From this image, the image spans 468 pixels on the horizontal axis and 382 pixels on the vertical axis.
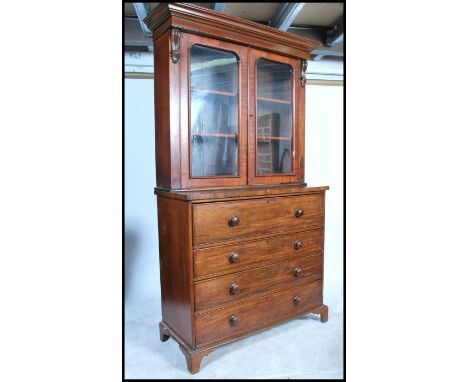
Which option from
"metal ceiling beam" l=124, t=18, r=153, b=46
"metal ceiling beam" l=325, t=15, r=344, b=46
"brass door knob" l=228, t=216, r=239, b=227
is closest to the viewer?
"brass door knob" l=228, t=216, r=239, b=227

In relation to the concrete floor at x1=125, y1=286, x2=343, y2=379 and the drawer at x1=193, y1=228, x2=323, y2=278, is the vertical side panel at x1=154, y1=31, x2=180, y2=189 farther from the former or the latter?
the concrete floor at x1=125, y1=286, x2=343, y2=379

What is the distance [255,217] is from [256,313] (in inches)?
23.1

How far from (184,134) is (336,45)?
1564 mm

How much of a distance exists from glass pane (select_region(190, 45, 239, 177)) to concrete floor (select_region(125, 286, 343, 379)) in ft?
3.54

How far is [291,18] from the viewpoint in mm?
2096

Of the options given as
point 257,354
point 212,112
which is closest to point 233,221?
point 212,112

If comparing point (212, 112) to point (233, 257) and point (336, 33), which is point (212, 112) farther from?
point (336, 33)

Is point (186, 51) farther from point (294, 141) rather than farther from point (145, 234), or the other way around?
point (145, 234)

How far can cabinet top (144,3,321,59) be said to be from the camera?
1646 millimetres

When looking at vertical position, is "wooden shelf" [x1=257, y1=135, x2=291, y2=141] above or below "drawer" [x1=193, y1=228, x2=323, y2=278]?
A: above

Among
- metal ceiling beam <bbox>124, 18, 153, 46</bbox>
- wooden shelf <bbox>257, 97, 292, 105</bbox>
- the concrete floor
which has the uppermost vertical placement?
metal ceiling beam <bbox>124, 18, 153, 46</bbox>

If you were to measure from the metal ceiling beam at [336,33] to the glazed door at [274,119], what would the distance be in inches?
18.3

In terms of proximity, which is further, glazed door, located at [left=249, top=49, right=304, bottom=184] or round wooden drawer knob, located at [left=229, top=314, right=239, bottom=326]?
glazed door, located at [left=249, top=49, right=304, bottom=184]

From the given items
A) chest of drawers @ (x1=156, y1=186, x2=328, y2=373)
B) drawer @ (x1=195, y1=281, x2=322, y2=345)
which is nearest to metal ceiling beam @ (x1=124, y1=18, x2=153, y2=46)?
chest of drawers @ (x1=156, y1=186, x2=328, y2=373)
